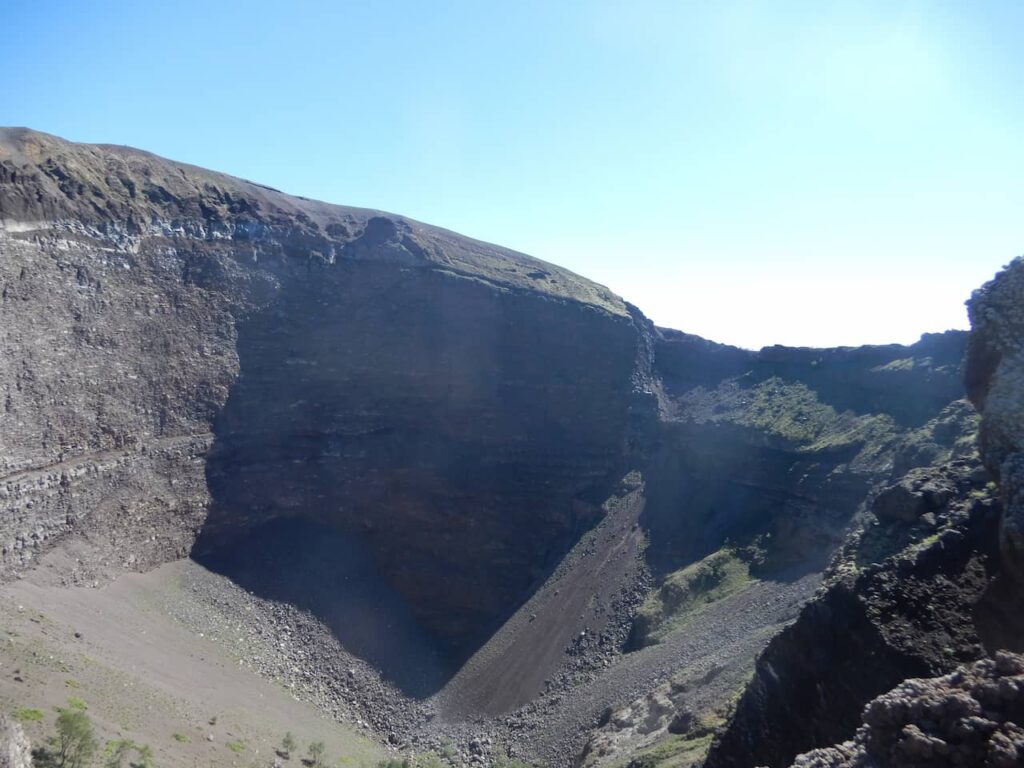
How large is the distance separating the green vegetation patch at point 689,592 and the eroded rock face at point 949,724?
3503 centimetres

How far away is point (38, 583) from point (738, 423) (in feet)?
172

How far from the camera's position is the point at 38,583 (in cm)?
4019

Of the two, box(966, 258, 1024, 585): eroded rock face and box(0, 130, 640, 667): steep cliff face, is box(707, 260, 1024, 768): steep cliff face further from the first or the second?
box(0, 130, 640, 667): steep cliff face

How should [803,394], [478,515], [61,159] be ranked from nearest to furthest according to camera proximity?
1. [61,159]
2. [478,515]
3. [803,394]

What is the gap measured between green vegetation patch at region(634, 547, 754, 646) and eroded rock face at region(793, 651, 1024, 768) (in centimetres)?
3503

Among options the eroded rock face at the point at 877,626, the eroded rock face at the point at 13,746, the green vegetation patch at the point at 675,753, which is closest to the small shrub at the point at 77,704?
the eroded rock face at the point at 13,746

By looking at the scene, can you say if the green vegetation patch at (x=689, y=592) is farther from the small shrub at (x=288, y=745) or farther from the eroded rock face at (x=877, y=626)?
the eroded rock face at (x=877, y=626)

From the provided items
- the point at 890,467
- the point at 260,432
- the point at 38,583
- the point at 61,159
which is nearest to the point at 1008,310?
the point at 890,467

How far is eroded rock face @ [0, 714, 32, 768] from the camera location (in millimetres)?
20992

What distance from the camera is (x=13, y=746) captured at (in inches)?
858

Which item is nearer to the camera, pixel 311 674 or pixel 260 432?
pixel 311 674

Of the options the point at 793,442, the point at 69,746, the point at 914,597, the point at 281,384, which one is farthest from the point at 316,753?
the point at 793,442

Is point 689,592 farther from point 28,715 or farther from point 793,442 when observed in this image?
point 28,715

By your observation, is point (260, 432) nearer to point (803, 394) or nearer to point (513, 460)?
point (513, 460)
